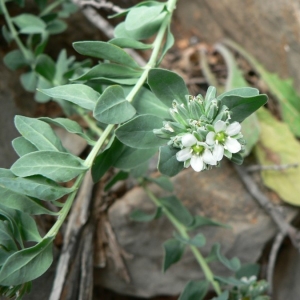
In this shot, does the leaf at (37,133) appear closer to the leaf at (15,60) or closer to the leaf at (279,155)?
the leaf at (15,60)

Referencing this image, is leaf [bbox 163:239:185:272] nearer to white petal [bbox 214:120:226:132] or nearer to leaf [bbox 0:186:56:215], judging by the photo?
leaf [bbox 0:186:56:215]

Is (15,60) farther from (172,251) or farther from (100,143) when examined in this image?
(172,251)

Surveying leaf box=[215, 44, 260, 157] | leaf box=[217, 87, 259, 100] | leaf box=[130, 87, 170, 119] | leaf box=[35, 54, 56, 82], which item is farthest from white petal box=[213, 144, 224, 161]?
leaf box=[35, 54, 56, 82]

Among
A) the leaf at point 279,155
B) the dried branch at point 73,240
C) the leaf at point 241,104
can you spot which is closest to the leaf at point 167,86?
the leaf at point 241,104

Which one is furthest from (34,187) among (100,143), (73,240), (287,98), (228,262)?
(287,98)

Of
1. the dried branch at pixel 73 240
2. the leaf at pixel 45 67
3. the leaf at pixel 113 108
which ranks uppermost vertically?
the leaf at pixel 45 67

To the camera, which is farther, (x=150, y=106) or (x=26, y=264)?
(x=150, y=106)

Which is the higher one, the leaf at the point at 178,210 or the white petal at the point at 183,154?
the white petal at the point at 183,154
